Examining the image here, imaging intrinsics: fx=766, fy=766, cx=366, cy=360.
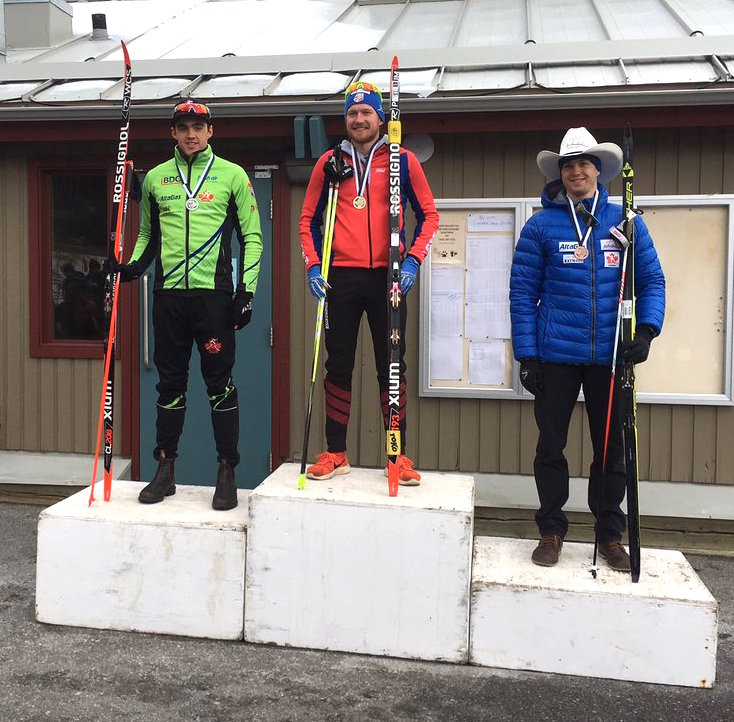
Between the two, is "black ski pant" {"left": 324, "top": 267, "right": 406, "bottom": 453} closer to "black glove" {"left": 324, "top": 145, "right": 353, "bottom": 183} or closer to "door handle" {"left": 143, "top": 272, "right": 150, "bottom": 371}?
"black glove" {"left": 324, "top": 145, "right": 353, "bottom": 183}

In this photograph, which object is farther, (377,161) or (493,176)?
(493,176)

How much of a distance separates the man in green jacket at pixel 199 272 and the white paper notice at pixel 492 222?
1.73 meters

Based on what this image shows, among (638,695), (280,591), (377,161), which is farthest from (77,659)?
(377,161)

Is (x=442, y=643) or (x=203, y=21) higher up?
(x=203, y=21)

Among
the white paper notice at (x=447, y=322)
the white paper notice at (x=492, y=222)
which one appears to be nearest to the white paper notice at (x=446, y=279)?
the white paper notice at (x=447, y=322)

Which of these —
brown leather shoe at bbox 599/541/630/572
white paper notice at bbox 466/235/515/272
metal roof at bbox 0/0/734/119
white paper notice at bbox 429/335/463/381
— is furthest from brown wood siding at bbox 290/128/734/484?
brown leather shoe at bbox 599/541/630/572

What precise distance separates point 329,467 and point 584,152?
1.71 meters

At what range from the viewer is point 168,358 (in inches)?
137

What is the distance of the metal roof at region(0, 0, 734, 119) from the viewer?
14.3ft

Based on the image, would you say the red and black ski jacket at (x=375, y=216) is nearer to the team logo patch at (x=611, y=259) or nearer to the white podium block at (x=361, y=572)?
the team logo patch at (x=611, y=259)

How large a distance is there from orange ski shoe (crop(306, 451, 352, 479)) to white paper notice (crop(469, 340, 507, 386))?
5.05 ft

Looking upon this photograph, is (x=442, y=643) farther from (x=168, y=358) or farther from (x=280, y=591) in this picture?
(x=168, y=358)

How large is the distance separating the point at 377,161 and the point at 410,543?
1666mm

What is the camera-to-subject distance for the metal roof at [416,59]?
14.3 feet
